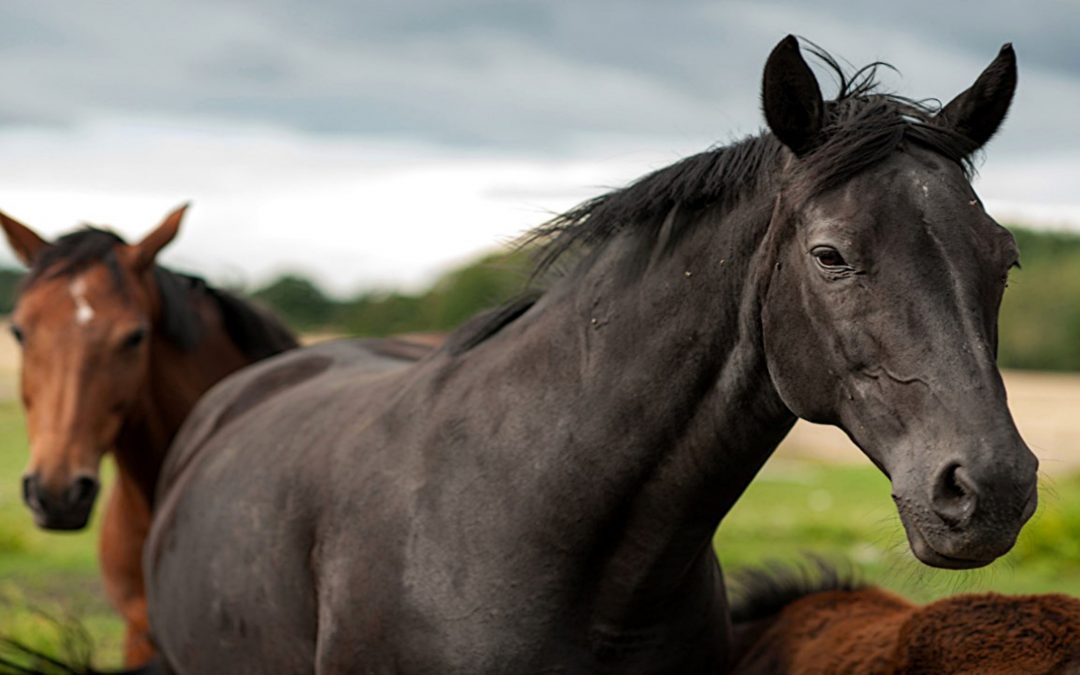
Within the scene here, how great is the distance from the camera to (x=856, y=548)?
959cm

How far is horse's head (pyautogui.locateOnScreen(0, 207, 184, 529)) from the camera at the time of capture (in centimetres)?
436

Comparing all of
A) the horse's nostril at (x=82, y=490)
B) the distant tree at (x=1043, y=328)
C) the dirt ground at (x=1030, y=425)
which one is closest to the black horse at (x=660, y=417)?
the horse's nostril at (x=82, y=490)

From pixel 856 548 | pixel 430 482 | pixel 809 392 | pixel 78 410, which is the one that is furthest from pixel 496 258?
pixel 856 548

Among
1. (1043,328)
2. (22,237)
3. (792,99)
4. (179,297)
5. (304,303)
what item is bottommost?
(1043,328)

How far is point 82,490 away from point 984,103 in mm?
3460

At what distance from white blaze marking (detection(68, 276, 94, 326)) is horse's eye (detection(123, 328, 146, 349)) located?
0.53ft

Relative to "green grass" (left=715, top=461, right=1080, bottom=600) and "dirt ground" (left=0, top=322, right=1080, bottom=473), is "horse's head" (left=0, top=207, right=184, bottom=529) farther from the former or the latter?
"dirt ground" (left=0, top=322, right=1080, bottom=473)

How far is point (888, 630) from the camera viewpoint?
314 cm

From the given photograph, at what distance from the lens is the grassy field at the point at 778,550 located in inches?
276

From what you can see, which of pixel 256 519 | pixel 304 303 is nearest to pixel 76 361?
pixel 256 519

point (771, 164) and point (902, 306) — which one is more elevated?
point (771, 164)

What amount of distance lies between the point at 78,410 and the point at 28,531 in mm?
7669

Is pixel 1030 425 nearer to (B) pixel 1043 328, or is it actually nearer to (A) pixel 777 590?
(B) pixel 1043 328

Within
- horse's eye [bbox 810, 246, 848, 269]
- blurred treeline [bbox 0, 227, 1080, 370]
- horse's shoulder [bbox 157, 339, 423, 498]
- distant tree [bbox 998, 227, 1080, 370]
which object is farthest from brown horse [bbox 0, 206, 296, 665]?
distant tree [bbox 998, 227, 1080, 370]
